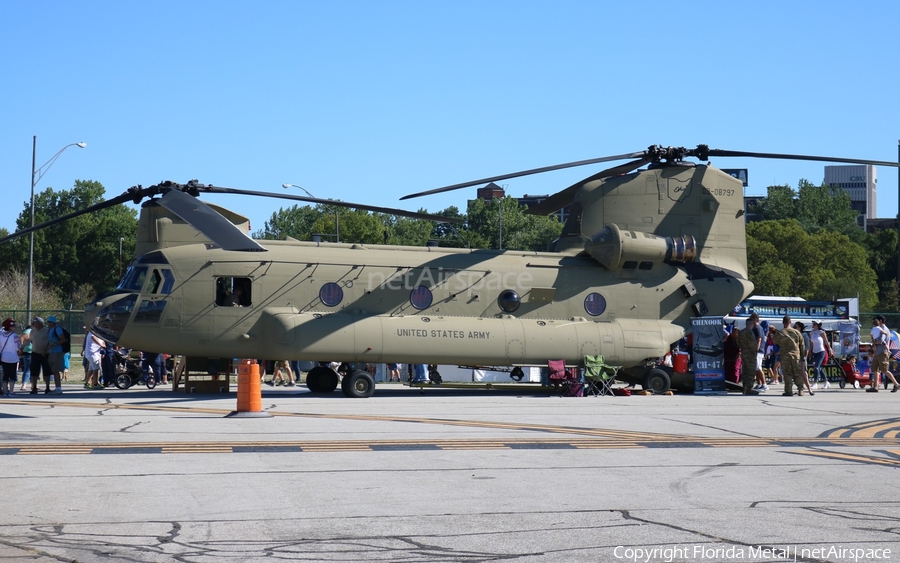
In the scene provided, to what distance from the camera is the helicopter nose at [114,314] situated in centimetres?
2092

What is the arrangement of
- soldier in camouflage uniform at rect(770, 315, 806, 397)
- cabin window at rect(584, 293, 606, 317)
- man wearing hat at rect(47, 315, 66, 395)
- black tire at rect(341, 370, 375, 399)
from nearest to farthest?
1. black tire at rect(341, 370, 375, 399)
2. man wearing hat at rect(47, 315, 66, 395)
3. soldier in camouflage uniform at rect(770, 315, 806, 397)
4. cabin window at rect(584, 293, 606, 317)

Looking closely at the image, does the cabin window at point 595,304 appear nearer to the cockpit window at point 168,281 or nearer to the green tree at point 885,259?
the cockpit window at point 168,281

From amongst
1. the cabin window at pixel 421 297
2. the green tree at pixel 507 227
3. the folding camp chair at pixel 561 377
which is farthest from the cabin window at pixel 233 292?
the green tree at pixel 507 227

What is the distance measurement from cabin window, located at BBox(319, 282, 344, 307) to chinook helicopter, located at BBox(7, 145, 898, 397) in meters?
0.03

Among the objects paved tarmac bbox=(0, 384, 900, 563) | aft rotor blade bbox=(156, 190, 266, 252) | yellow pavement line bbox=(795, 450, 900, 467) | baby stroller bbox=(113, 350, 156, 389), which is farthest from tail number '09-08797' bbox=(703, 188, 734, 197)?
baby stroller bbox=(113, 350, 156, 389)

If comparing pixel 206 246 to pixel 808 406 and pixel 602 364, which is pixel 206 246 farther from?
pixel 808 406

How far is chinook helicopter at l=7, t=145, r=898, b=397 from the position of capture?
21.2 metres

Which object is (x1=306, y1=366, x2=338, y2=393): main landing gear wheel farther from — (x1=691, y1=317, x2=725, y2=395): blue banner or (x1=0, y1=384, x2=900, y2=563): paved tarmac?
(x1=691, y1=317, x2=725, y2=395): blue banner

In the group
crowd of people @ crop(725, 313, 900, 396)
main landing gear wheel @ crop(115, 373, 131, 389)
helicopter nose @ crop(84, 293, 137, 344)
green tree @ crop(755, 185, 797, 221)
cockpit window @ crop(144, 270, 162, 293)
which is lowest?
main landing gear wheel @ crop(115, 373, 131, 389)

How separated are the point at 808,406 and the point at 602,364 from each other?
507cm

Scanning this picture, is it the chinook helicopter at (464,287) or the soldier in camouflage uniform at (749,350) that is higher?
the chinook helicopter at (464,287)

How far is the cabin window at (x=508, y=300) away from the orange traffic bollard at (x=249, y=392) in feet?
26.9

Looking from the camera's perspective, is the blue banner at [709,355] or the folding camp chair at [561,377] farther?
the blue banner at [709,355]

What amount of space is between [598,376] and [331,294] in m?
6.60
